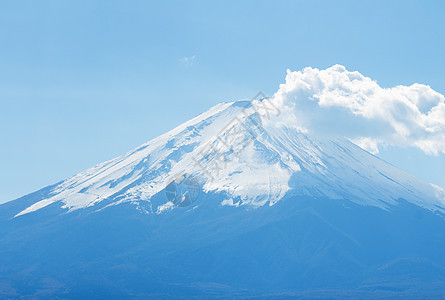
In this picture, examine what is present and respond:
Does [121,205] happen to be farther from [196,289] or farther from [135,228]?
[196,289]

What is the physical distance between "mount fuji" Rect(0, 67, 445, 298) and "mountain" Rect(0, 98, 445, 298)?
329 millimetres

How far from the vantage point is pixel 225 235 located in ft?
537

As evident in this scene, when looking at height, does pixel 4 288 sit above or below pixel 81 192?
below

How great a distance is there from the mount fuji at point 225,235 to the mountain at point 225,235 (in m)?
0.33

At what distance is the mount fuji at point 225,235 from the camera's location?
472ft

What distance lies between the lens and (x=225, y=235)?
Answer: 164m

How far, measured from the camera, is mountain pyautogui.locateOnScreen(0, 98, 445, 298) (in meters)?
144

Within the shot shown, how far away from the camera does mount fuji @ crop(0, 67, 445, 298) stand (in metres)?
144

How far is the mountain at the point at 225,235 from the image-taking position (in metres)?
144

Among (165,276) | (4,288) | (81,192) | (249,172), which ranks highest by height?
(81,192)

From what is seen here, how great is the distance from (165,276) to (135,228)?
81.1 feet

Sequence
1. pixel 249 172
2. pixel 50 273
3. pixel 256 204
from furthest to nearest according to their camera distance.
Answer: pixel 249 172 < pixel 256 204 < pixel 50 273

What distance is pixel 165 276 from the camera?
148 m

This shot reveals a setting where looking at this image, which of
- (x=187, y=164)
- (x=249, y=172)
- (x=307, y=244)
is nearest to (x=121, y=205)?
(x=187, y=164)
